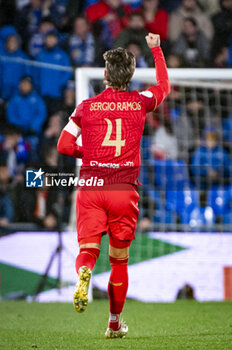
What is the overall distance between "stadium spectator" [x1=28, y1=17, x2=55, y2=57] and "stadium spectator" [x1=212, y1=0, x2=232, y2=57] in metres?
3.04

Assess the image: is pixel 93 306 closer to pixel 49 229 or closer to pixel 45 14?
pixel 49 229

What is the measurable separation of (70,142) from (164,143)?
5698 millimetres

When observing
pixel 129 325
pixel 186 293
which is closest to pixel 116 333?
pixel 129 325

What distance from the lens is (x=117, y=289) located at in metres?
4.41

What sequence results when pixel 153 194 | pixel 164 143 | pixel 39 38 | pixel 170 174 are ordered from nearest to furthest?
pixel 153 194, pixel 170 174, pixel 164 143, pixel 39 38

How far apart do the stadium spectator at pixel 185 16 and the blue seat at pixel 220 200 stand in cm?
403

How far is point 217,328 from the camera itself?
5164 mm

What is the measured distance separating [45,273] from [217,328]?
139 inches

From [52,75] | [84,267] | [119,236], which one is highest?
[52,75]

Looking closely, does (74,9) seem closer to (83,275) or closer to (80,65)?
(80,65)

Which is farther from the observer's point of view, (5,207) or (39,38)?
(39,38)

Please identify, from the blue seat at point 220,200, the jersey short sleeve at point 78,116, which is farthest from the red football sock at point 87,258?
the blue seat at point 220,200

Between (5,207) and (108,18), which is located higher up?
(108,18)

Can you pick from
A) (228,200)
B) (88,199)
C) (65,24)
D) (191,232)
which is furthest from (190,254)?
(65,24)
